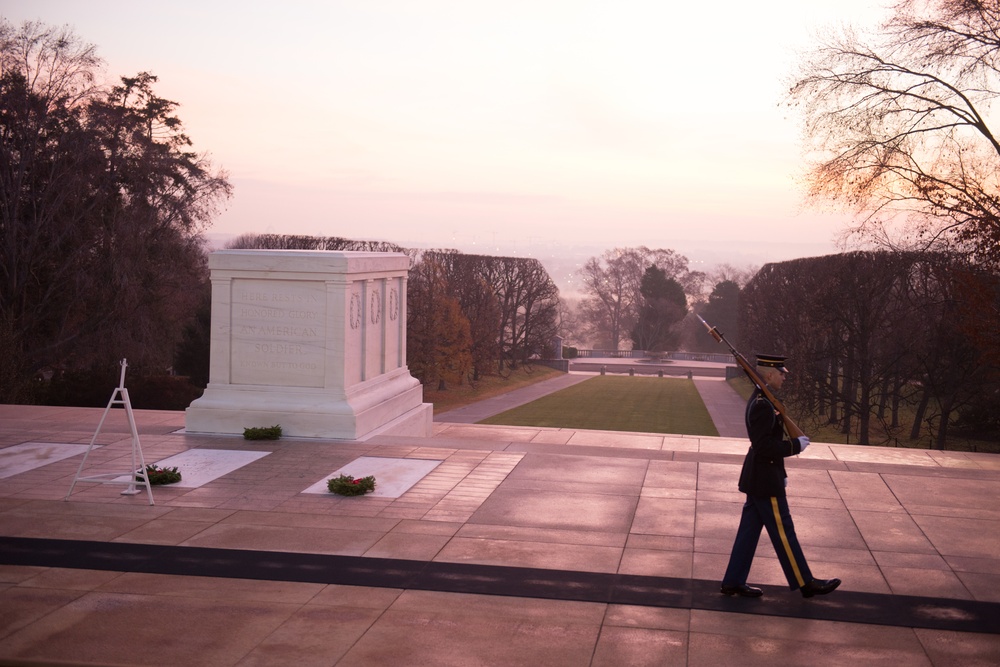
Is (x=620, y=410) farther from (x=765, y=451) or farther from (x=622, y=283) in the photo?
(x=622, y=283)

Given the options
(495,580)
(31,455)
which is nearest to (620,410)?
(31,455)

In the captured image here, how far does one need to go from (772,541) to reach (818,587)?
0.45m

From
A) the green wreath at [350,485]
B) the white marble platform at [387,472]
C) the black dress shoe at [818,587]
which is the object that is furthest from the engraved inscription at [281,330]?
the black dress shoe at [818,587]

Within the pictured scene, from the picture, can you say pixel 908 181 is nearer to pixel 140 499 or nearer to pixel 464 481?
pixel 464 481

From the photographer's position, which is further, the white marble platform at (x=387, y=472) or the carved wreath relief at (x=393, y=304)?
the carved wreath relief at (x=393, y=304)

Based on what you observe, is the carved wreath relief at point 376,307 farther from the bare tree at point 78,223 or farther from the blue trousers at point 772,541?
the bare tree at point 78,223

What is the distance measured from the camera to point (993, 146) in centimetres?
2094

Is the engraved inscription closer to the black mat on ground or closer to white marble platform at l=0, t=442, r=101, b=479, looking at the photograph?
white marble platform at l=0, t=442, r=101, b=479

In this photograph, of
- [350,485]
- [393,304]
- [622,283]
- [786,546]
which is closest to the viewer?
[786,546]

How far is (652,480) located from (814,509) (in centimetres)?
187

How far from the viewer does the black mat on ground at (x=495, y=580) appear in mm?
6648

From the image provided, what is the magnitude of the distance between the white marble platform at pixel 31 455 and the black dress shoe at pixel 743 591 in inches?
308

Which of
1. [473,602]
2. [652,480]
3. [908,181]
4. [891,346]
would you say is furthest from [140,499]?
[891,346]

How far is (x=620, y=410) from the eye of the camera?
37031mm
